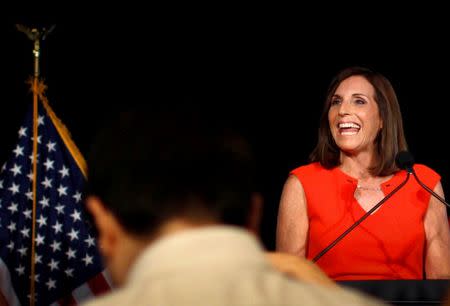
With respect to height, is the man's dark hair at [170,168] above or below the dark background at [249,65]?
below

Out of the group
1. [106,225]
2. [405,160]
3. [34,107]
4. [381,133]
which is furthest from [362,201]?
[106,225]

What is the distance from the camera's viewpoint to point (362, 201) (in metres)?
2.82

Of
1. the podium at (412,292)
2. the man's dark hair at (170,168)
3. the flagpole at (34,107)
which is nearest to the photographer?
the man's dark hair at (170,168)

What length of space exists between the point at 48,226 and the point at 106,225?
2.57 metres

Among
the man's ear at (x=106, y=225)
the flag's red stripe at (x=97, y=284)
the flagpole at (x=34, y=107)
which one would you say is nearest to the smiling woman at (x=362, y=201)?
the flag's red stripe at (x=97, y=284)

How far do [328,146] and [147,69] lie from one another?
111 centimetres

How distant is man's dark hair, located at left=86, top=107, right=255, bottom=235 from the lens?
0.75m

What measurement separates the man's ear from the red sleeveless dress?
189 cm

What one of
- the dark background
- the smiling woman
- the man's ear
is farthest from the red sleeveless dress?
the man's ear

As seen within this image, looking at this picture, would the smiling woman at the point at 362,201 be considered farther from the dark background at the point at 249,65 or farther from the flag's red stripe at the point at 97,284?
the flag's red stripe at the point at 97,284

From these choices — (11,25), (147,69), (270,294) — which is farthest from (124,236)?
(11,25)

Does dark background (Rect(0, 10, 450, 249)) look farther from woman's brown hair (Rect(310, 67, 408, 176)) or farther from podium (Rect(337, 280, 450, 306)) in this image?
podium (Rect(337, 280, 450, 306))

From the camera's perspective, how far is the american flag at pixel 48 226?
3207mm

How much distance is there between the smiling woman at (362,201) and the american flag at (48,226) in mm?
978
